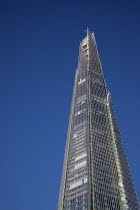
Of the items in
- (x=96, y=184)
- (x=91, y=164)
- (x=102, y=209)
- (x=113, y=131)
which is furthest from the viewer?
(x=113, y=131)

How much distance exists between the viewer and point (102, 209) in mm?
134875

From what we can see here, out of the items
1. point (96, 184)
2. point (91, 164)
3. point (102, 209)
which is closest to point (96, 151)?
point (91, 164)

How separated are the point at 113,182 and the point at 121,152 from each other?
105 ft

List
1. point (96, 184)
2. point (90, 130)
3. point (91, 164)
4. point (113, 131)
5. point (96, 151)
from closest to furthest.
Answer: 1. point (96, 184)
2. point (91, 164)
3. point (96, 151)
4. point (90, 130)
5. point (113, 131)

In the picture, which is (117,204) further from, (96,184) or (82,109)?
(82,109)

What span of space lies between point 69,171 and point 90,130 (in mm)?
28385

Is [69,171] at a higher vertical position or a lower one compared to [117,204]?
higher

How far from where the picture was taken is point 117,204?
14275 cm

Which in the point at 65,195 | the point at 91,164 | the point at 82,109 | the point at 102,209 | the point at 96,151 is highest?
the point at 82,109

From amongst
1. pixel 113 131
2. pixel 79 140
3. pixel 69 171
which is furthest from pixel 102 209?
pixel 113 131

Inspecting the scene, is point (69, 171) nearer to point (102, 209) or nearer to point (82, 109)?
point (102, 209)

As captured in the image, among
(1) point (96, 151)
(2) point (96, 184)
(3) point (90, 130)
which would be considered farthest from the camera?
(3) point (90, 130)

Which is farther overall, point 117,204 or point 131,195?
point 131,195

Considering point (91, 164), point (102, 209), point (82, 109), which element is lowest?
point (102, 209)
